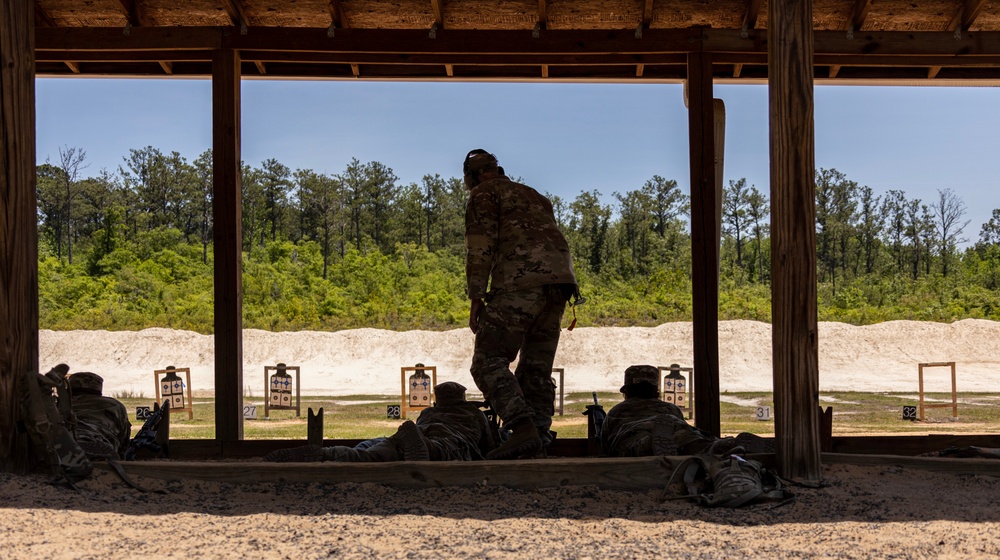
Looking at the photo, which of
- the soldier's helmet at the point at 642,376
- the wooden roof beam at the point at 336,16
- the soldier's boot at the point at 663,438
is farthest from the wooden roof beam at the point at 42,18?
the soldier's boot at the point at 663,438

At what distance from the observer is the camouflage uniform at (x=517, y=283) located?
4242mm

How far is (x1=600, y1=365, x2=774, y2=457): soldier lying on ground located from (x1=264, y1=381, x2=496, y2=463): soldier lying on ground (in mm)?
618

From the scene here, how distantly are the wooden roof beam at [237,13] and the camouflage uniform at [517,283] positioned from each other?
194 centimetres

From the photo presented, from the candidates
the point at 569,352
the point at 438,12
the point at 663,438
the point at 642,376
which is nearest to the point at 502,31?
the point at 438,12

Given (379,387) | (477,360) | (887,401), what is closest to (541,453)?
(477,360)

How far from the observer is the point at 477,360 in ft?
13.7

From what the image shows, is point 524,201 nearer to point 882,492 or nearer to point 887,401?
point 882,492

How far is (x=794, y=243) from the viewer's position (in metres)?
3.47

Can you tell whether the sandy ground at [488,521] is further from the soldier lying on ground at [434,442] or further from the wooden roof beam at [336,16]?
the wooden roof beam at [336,16]

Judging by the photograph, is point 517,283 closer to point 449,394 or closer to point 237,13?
point 449,394

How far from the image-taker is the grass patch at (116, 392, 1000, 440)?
1014 centimetres

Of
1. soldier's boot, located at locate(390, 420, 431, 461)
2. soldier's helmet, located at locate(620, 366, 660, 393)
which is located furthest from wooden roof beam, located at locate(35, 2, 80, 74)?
soldier's helmet, located at locate(620, 366, 660, 393)

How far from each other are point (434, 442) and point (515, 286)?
37.4 inches

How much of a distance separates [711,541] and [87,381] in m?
3.03
